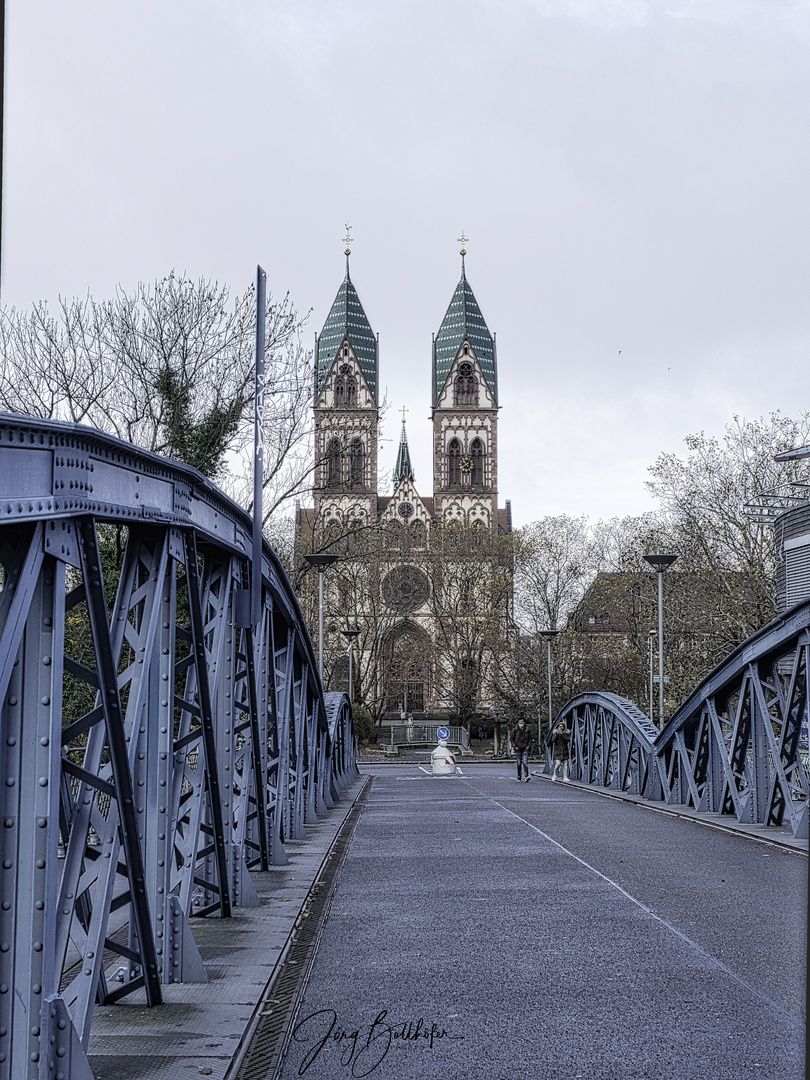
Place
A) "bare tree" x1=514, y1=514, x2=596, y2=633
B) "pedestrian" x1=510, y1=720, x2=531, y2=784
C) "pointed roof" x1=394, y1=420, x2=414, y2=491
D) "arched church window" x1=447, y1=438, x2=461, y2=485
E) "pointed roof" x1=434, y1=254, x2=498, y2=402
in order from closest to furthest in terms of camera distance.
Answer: "pedestrian" x1=510, y1=720, x2=531, y2=784, "bare tree" x1=514, y1=514, x2=596, y2=633, "arched church window" x1=447, y1=438, x2=461, y2=485, "pointed roof" x1=434, y1=254, x2=498, y2=402, "pointed roof" x1=394, y1=420, x2=414, y2=491

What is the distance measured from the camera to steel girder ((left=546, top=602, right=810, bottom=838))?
1401 centimetres

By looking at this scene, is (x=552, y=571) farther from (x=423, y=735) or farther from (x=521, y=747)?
(x=521, y=747)

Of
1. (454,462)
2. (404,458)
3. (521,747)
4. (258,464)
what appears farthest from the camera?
(404,458)

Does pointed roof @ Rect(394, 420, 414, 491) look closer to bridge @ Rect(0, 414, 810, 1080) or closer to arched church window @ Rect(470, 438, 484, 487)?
arched church window @ Rect(470, 438, 484, 487)

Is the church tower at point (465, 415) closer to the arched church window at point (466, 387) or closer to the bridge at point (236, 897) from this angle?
the arched church window at point (466, 387)

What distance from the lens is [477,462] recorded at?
94.0 meters

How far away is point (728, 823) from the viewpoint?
51.5ft

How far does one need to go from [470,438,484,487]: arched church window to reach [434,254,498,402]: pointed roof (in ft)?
13.4

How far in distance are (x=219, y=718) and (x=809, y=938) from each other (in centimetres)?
779

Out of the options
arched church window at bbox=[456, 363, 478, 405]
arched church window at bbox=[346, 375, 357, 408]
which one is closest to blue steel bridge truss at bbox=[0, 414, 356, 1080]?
arched church window at bbox=[456, 363, 478, 405]

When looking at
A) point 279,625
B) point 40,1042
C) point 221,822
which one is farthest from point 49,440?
point 279,625

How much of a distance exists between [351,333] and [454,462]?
1387 cm

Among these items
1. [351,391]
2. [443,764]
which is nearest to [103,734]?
[443,764]

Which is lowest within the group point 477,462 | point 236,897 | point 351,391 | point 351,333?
point 236,897
